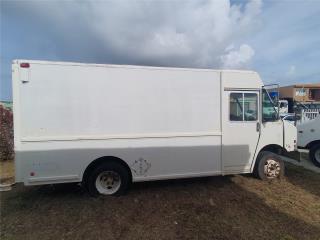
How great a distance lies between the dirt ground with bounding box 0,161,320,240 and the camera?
4125mm

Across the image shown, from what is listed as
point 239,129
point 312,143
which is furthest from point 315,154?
point 239,129

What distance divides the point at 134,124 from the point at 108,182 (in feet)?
4.54

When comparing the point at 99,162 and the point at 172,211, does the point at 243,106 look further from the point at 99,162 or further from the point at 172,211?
the point at 99,162

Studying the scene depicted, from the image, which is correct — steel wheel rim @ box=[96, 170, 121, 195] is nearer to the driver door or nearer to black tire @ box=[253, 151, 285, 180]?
the driver door

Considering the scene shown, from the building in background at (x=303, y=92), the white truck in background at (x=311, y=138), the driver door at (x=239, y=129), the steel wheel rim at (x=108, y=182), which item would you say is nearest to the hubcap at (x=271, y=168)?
the driver door at (x=239, y=129)

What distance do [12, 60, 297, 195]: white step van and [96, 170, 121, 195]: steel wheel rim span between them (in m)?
0.02

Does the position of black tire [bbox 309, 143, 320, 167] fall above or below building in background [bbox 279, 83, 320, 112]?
below

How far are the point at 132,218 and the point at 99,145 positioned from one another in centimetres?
159

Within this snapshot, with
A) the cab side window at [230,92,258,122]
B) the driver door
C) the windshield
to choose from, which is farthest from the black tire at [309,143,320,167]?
the cab side window at [230,92,258,122]

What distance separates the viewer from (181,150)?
579cm

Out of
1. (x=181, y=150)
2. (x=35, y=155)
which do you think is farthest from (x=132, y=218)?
(x=35, y=155)

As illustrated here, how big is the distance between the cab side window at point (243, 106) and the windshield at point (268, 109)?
0.72ft

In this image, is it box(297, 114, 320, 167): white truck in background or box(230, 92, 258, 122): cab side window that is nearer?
box(230, 92, 258, 122): cab side window

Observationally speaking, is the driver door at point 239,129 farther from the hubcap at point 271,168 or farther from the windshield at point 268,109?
the hubcap at point 271,168
